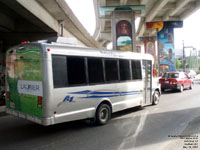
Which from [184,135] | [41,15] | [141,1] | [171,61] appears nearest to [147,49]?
[171,61]

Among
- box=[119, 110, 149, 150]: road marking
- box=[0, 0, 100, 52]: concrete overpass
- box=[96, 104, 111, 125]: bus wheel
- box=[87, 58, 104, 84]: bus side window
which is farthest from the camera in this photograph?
box=[0, 0, 100, 52]: concrete overpass

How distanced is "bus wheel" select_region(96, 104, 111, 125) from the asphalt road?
0.19m

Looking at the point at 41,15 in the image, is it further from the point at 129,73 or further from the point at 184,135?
the point at 184,135

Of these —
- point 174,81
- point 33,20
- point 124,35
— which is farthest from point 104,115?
point 124,35

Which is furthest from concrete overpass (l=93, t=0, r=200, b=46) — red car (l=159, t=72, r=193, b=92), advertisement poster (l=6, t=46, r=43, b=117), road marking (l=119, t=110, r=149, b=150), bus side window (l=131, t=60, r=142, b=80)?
road marking (l=119, t=110, r=149, b=150)

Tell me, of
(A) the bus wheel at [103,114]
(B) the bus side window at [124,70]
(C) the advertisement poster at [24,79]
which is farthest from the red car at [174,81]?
(C) the advertisement poster at [24,79]

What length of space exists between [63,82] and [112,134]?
2.09 m

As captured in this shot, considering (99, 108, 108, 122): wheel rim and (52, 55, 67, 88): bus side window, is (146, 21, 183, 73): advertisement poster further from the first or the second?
(52, 55, 67, 88): bus side window

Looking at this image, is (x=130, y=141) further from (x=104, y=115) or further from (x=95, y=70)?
(x=95, y=70)

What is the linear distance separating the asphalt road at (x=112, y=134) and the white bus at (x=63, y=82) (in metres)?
0.54

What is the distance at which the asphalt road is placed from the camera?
4.16 metres

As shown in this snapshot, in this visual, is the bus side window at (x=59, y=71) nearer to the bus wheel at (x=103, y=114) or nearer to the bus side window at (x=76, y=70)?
the bus side window at (x=76, y=70)

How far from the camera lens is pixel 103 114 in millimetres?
5949

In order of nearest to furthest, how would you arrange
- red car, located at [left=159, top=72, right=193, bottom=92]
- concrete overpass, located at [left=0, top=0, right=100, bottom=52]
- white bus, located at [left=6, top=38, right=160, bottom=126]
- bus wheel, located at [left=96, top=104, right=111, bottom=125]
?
white bus, located at [left=6, top=38, right=160, bottom=126] < bus wheel, located at [left=96, top=104, right=111, bottom=125] < concrete overpass, located at [left=0, top=0, right=100, bottom=52] < red car, located at [left=159, top=72, right=193, bottom=92]
